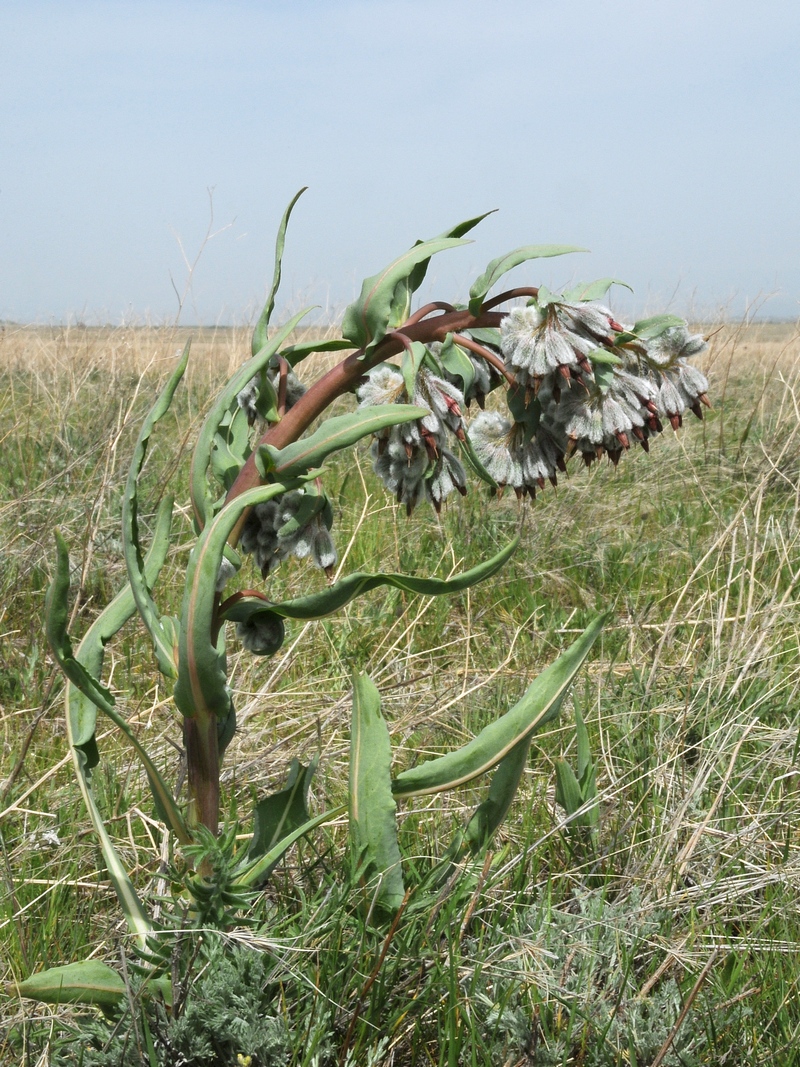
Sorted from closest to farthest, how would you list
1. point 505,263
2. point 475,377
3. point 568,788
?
point 505,263
point 475,377
point 568,788

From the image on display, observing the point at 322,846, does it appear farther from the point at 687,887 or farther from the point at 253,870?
the point at 687,887

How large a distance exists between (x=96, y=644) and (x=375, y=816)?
55 cm

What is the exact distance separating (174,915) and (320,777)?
771mm

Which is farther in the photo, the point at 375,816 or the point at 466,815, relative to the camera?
the point at 466,815

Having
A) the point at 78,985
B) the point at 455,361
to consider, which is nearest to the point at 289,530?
the point at 455,361

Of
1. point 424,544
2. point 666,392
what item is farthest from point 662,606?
point 666,392

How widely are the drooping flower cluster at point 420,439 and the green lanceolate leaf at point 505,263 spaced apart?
13cm

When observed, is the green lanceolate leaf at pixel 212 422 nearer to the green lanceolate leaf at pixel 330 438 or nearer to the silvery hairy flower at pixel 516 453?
the green lanceolate leaf at pixel 330 438

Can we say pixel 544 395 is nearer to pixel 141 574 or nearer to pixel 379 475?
pixel 379 475

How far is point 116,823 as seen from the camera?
1.96 metres

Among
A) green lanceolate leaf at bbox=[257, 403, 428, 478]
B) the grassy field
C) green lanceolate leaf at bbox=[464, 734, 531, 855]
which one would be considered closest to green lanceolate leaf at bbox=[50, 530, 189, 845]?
the grassy field

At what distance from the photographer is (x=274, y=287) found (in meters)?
1.58

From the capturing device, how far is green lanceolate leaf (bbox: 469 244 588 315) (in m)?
1.44

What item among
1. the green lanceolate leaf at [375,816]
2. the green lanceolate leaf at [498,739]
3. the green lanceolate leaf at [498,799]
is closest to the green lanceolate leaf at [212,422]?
the green lanceolate leaf at [375,816]
